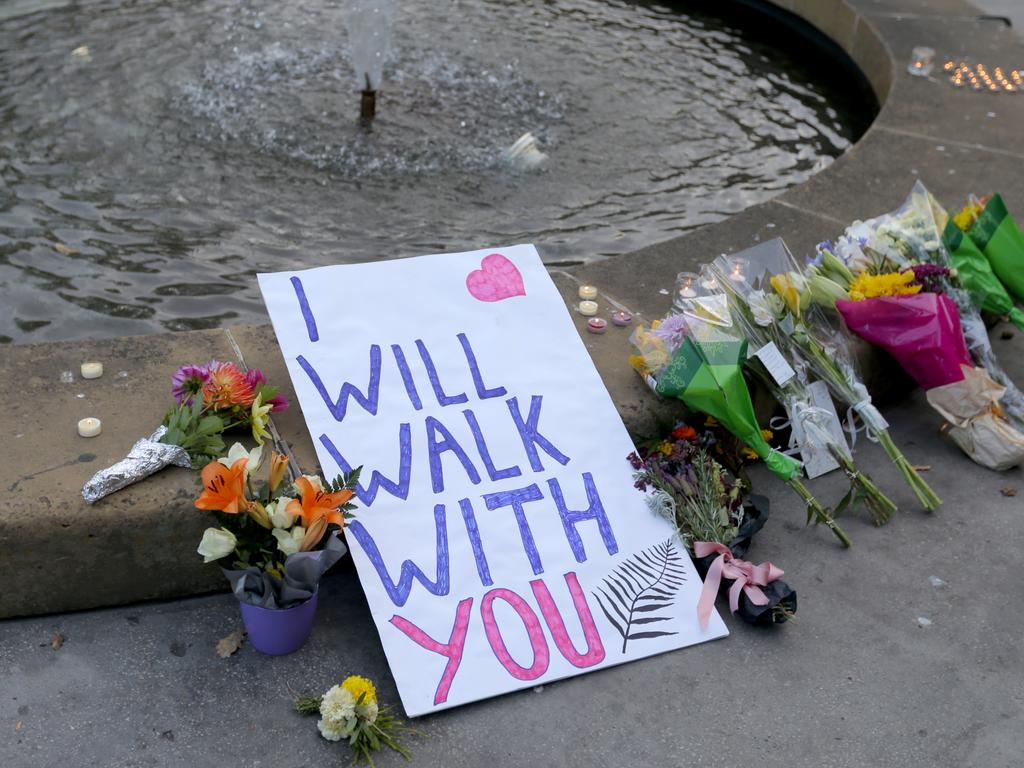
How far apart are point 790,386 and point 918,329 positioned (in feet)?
1.84

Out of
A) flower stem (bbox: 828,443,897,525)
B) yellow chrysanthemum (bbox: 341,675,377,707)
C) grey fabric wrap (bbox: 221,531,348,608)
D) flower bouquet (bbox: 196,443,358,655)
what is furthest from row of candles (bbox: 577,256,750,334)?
yellow chrysanthemum (bbox: 341,675,377,707)

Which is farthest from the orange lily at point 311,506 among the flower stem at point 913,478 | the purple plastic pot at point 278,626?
the flower stem at point 913,478

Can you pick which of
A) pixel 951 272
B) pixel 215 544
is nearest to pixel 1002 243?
pixel 951 272

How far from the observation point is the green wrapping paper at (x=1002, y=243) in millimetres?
4156

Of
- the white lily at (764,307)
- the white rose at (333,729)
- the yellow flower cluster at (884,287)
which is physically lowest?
the white rose at (333,729)

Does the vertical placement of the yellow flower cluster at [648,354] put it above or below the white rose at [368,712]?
above

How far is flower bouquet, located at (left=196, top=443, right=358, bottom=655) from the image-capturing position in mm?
2746

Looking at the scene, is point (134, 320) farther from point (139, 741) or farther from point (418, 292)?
point (139, 741)

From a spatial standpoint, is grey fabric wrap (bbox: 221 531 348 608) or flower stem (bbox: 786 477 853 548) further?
flower stem (bbox: 786 477 853 548)

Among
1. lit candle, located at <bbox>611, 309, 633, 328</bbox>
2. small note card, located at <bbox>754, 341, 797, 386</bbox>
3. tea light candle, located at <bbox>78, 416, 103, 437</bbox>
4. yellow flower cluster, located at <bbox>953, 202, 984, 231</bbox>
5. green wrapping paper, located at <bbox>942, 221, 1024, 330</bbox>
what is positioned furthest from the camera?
yellow flower cluster, located at <bbox>953, 202, 984, 231</bbox>

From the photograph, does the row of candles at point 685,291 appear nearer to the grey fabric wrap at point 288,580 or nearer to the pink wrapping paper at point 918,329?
the pink wrapping paper at point 918,329

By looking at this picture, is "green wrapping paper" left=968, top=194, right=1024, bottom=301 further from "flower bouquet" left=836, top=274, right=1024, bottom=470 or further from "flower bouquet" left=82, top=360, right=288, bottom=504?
"flower bouquet" left=82, top=360, right=288, bottom=504

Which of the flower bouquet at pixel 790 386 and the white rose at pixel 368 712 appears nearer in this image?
the white rose at pixel 368 712

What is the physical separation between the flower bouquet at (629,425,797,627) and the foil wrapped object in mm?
1371
